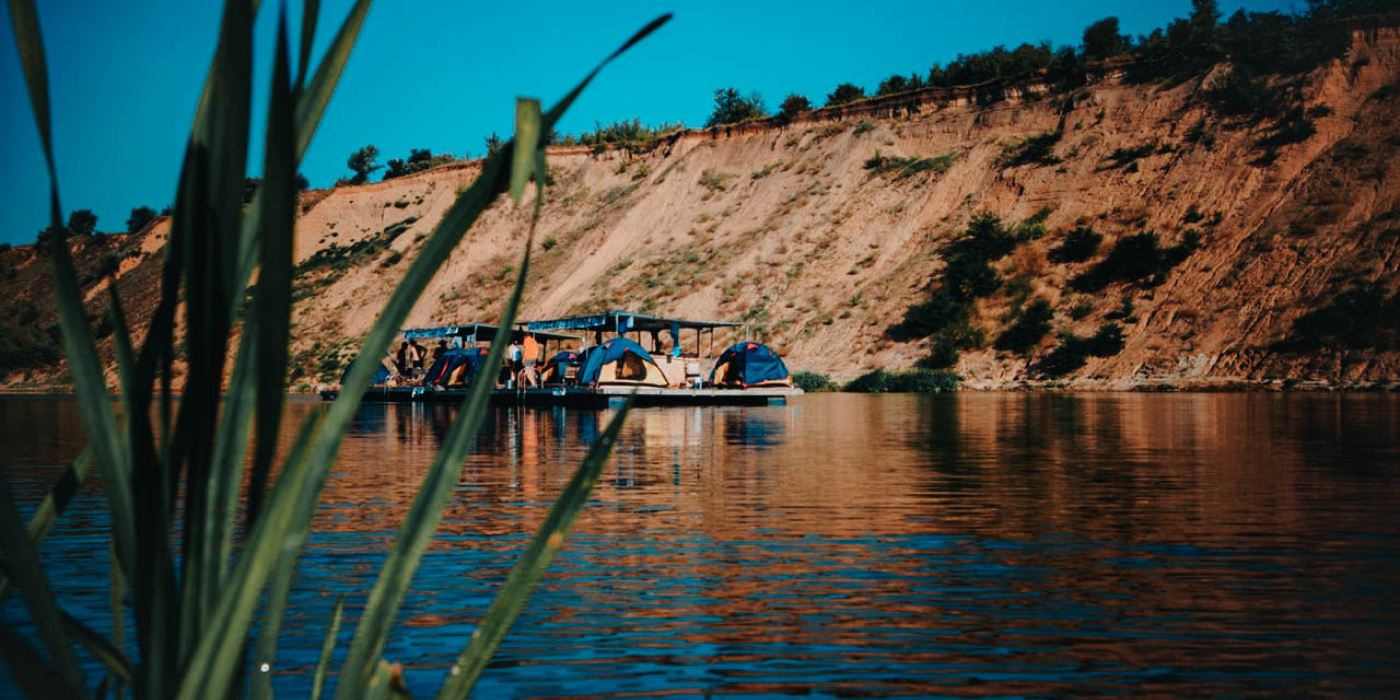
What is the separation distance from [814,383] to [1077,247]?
14503 millimetres

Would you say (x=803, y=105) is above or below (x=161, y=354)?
above

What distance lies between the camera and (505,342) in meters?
1.73

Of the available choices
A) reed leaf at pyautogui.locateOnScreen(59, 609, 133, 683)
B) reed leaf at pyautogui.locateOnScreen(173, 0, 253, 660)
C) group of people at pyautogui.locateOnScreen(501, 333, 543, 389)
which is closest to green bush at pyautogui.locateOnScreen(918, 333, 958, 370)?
group of people at pyautogui.locateOnScreen(501, 333, 543, 389)

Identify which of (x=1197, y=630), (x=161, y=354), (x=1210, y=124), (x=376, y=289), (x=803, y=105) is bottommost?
(x=1197, y=630)

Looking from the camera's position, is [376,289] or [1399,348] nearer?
[1399,348]

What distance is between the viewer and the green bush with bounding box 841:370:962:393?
5122cm

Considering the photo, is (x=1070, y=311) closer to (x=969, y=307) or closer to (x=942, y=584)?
(x=969, y=307)

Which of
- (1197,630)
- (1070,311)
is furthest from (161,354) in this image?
(1070,311)

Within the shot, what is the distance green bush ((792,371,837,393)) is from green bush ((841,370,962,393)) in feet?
2.79

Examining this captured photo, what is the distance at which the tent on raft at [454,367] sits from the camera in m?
44.4

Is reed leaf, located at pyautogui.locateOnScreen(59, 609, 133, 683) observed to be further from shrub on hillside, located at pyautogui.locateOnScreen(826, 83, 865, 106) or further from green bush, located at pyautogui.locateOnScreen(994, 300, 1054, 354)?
shrub on hillside, located at pyautogui.locateOnScreen(826, 83, 865, 106)

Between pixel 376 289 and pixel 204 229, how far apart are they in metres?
87.9

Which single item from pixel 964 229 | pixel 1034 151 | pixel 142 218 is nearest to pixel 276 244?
pixel 964 229

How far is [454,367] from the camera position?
45.2 metres
